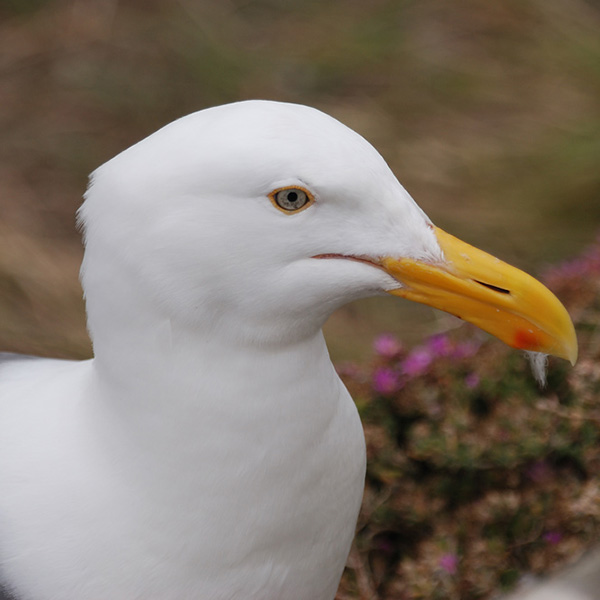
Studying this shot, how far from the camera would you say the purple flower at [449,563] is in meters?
2.21

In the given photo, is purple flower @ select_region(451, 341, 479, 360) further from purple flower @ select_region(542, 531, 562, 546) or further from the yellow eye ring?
the yellow eye ring

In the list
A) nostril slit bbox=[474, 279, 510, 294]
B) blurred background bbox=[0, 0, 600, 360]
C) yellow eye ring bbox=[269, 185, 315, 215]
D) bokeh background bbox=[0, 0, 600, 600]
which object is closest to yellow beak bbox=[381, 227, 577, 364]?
nostril slit bbox=[474, 279, 510, 294]

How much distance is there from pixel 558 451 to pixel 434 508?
340mm

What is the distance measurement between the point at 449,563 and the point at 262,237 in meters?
1.20

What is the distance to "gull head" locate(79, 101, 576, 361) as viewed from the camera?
1318 millimetres

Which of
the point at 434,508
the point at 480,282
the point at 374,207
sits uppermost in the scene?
the point at 374,207

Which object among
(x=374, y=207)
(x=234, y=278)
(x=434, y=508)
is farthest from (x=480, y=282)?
(x=434, y=508)

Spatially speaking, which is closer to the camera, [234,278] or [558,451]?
[234,278]

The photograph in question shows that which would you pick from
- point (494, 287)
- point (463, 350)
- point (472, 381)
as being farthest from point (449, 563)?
point (494, 287)

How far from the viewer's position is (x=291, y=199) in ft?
4.36

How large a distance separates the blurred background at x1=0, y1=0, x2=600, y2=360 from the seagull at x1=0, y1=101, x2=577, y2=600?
182 cm

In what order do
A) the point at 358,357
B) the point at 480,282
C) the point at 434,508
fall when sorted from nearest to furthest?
the point at 480,282 → the point at 434,508 → the point at 358,357

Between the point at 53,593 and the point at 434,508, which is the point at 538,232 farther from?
the point at 53,593

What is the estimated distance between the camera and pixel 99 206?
1394mm
